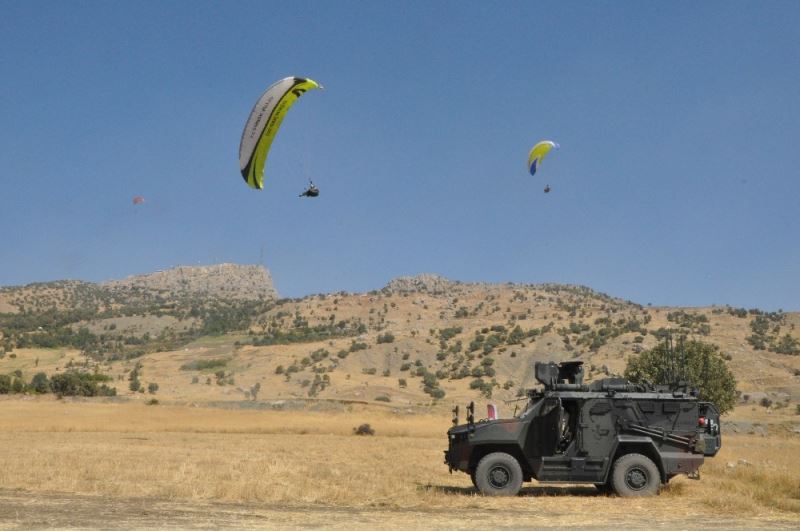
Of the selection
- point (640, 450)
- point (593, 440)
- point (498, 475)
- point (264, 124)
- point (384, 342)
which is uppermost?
point (264, 124)

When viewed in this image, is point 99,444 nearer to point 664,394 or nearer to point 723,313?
point 664,394

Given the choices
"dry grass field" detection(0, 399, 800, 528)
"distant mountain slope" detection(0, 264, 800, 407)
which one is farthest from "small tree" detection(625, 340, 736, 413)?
"distant mountain slope" detection(0, 264, 800, 407)

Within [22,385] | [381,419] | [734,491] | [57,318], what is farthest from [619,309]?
[734,491]

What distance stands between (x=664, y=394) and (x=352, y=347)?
6803 centimetres

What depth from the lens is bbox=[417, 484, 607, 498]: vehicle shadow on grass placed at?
15.9m

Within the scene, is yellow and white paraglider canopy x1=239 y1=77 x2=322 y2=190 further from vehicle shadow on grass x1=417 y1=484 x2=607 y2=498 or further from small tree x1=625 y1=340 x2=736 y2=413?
small tree x1=625 y1=340 x2=736 y2=413

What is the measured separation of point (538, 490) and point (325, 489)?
14.6 feet

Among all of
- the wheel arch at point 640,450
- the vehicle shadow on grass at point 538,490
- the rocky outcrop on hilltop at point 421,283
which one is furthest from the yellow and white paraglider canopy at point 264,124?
the rocky outcrop on hilltop at point 421,283

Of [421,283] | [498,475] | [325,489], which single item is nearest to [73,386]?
[325,489]

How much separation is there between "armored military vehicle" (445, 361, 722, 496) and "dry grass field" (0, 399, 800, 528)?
0.50 m

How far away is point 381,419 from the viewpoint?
48.2m

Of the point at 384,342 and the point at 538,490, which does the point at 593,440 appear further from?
the point at 384,342

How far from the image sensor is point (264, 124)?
23844 mm

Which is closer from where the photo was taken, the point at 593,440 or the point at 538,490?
the point at 593,440
